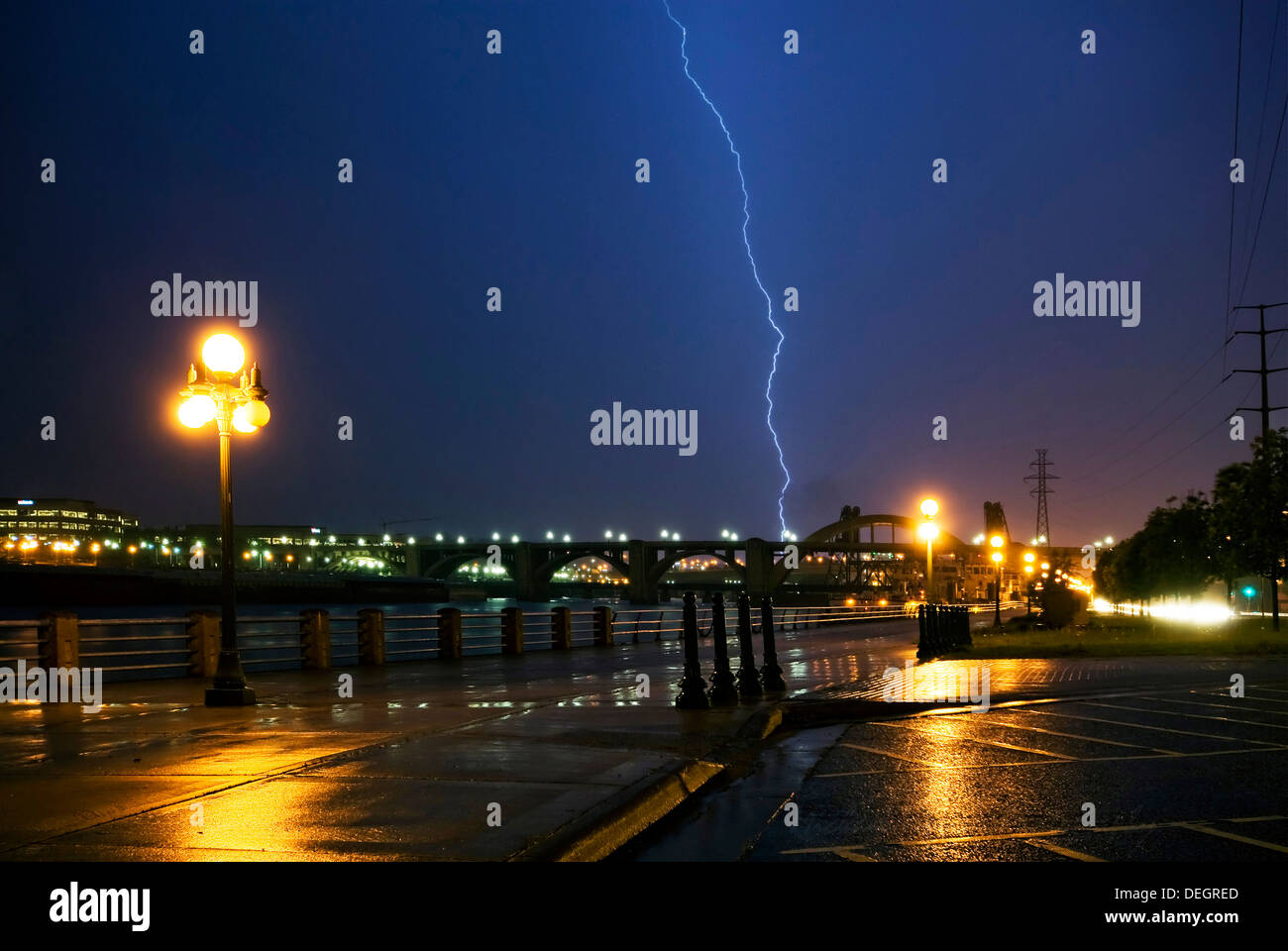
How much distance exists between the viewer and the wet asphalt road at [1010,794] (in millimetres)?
6488

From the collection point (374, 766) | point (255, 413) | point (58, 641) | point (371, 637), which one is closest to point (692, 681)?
point (374, 766)

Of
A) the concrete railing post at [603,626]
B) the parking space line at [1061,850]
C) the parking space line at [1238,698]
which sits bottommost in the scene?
the concrete railing post at [603,626]

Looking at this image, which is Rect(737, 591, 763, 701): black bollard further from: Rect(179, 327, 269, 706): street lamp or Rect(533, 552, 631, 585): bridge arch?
Rect(533, 552, 631, 585): bridge arch

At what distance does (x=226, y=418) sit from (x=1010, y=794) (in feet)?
35.2

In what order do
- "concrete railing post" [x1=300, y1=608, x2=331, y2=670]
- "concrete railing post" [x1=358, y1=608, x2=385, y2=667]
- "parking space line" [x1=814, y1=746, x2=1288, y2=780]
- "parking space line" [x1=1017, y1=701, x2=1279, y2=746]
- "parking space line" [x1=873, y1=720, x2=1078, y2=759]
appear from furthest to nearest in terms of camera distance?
"concrete railing post" [x1=358, y1=608, x2=385, y2=667]
"concrete railing post" [x1=300, y1=608, x2=331, y2=670]
"parking space line" [x1=1017, y1=701, x2=1279, y2=746]
"parking space line" [x1=873, y1=720, x2=1078, y2=759]
"parking space line" [x1=814, y1=746, x2=1288, y2=780]

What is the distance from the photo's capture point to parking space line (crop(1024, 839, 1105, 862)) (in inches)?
242

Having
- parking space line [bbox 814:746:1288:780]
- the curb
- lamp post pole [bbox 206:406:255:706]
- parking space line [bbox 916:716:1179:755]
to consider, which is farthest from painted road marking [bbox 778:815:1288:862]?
lamp post pole [bbox 206:406:255:706]

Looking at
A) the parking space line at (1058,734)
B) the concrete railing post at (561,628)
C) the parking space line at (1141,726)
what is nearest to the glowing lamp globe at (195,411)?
the parking space line at (1058,734)

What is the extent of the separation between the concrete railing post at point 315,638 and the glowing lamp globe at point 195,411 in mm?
7305

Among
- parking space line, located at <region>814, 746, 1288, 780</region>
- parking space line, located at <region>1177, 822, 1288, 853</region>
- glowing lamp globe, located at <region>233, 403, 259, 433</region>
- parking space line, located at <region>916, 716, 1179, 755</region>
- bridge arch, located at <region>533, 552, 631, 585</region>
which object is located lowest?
bridge arch, located at <region>533, 552, 631, 585</region>

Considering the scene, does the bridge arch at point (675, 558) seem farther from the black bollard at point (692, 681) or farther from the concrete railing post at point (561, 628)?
the black bollard at point (692, 681)

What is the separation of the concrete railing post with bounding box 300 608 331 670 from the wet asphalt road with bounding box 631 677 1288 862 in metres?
12.0

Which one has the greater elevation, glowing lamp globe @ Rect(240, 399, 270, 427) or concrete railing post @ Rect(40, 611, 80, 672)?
glowing lamp globe @ Rect(240, 399, 270, 427)
